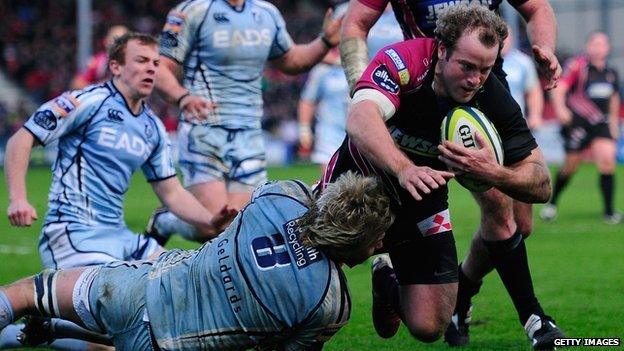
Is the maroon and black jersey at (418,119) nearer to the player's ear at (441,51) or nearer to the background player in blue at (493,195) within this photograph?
the player's ear at (441,51)

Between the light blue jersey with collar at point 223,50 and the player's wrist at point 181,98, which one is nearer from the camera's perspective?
the player's wrist at point 181,98

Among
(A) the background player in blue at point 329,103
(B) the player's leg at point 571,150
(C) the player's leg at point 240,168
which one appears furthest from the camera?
(B) the player's leg at point 571,150

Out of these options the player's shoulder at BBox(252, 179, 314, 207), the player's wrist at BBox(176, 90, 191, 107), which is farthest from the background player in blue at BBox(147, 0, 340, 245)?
the player's shoulder at BBox(252, 179, 314, 207)

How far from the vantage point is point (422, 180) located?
16.1ft

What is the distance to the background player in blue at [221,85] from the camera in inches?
334

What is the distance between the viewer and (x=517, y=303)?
20.7 feet

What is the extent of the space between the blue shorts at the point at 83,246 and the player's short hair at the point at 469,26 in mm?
2280

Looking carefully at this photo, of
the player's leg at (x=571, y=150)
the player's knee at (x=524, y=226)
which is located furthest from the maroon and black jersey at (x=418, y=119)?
the player's leg at (x=571, y=150)

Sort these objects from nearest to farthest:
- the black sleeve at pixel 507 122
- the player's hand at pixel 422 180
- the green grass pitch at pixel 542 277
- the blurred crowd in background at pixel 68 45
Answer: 1. the player's hand at pixel 422 180
2. the black sleeve at pixel 507 122
3. the green grass pitch at pixel 542 277
4. the blurred crowd in background at pixel 68 45

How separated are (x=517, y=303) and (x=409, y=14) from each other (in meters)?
1.72

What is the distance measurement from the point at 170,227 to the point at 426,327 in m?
3.21

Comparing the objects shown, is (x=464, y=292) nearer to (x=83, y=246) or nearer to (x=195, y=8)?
(x=83, y=246)

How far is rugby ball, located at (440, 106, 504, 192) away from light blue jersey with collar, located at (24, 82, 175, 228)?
2.16 metres

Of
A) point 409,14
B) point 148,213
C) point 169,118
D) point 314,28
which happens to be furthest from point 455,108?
point 314,28
